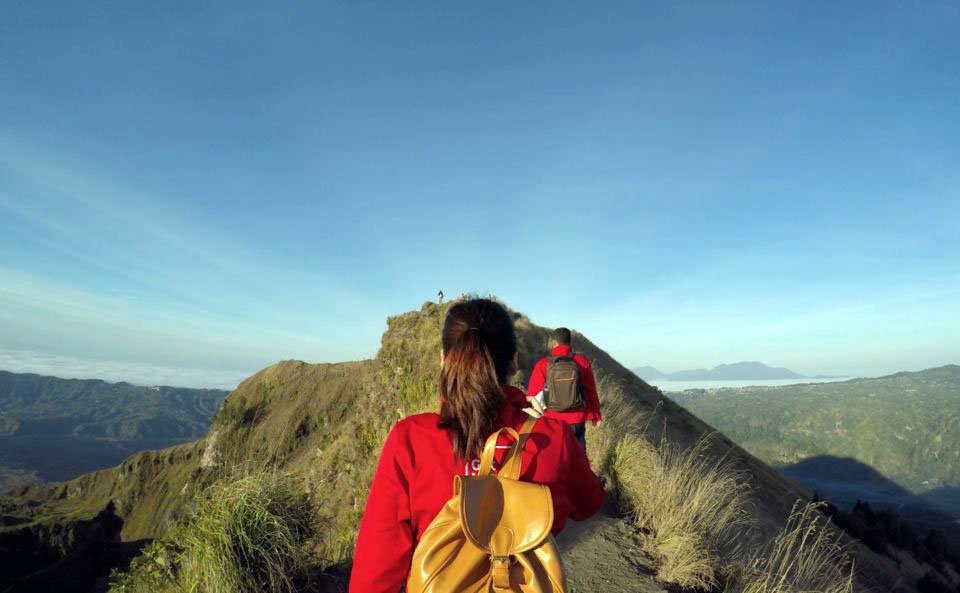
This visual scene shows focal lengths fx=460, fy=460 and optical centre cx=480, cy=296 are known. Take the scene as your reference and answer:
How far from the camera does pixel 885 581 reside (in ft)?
80.2

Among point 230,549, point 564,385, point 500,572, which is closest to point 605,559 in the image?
point 564,385

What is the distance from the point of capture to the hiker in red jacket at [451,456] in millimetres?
1634

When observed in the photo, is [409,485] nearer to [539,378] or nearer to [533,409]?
[533,409]

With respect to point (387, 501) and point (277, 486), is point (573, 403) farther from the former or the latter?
point (387, 501)

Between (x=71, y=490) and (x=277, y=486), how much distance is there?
126234mm

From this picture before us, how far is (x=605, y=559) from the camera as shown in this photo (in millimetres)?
4965

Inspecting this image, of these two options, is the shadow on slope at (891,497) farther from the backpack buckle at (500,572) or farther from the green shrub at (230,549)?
the backpack buckle at (500,572)

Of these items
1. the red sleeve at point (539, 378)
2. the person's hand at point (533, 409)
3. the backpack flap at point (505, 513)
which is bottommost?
the backpack flap at point (505, 513)

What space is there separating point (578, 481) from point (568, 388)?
4.22 m

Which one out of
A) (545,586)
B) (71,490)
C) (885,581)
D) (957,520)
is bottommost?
(957,520)

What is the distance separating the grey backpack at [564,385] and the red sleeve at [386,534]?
446cm

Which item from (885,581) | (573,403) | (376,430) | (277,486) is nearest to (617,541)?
(573,403)

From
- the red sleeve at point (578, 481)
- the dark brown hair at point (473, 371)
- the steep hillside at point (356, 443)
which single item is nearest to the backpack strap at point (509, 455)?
the dark brown hair at point (473, 371)

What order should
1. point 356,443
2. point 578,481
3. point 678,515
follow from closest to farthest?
point 578,481
point 678,515
point 356,443
